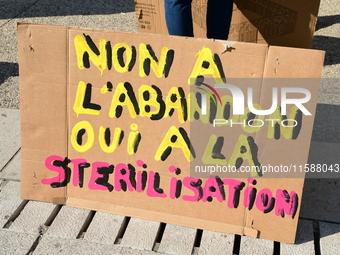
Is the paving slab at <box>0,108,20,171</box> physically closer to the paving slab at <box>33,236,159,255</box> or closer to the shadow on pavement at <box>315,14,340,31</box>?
the paving slab at <box>33,236,159,255</box>

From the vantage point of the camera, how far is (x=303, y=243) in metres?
1.87

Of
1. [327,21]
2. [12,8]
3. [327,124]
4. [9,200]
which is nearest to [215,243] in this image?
[9,200]

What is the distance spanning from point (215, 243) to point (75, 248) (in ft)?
1.89

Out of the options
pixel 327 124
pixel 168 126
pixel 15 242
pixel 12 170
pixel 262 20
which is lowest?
pixel 15 242

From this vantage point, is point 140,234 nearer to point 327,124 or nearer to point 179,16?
point 179,16

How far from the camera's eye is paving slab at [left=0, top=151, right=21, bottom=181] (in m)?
2.23

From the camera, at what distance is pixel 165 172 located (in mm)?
1914

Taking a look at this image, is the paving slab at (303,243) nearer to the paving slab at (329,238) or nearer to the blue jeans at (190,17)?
the paving slab at (329,238)

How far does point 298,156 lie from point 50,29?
44.1 inches

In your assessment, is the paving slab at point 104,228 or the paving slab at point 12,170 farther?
the paving slab at point 12,170

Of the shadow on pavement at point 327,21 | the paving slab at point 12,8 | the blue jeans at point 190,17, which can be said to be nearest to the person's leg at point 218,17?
the blue jeans at point 190,17

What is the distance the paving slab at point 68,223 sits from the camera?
6.24 ft

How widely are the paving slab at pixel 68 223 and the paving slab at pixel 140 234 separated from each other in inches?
8.4

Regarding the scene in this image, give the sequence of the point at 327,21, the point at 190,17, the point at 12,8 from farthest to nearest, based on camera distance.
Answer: the point at 12,8 → the point at 327,21 → the point at 190,17
